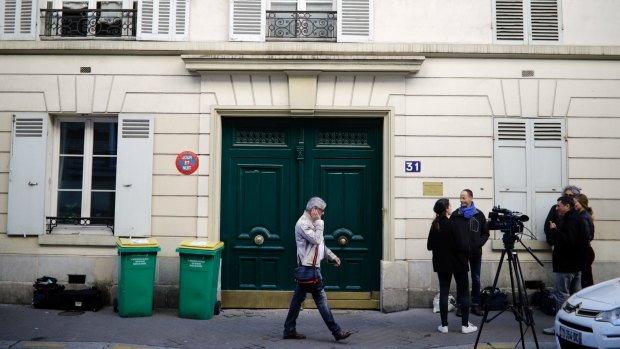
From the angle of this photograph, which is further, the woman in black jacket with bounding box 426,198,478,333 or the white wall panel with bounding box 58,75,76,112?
the white wall panel with bounding box 58,75,76,112

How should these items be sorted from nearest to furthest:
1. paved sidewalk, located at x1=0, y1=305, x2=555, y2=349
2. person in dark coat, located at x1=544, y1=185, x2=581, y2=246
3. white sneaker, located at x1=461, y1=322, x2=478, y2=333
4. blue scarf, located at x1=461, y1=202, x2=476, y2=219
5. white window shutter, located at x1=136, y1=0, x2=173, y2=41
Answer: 1. paved sidewalk, located at x1=0, y1=305, x2=555, y2=349
2. white sneaker, located at x1=461, y1=322, x2=478, y2=333
3. blue scarf, located at x1=461, y1=202, x2=476, y2=219
4. person in dark coat, located at x1=544, y1=185, x2=581, y2=246
5. white window shutter, located at x1=136, y1=0, x2=173, y2=41

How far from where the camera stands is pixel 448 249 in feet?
24.1

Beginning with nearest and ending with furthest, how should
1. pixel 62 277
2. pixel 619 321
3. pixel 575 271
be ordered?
pixel 619 321, pixel 575 271, pixel 62 277

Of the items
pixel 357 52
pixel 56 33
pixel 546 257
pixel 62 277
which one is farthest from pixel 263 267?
pixel 56 33

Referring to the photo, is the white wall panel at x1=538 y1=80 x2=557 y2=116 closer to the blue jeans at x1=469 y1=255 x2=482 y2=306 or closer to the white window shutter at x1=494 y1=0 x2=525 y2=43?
the white window shutter at x1=494 y1=0 x2=525 y2=43

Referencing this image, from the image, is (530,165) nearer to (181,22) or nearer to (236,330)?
(236,330)

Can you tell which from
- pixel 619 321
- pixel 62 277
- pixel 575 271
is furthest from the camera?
pixel 62 277

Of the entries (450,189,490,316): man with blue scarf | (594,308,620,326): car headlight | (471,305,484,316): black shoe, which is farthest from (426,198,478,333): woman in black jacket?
(594,308,620,326): car headlight

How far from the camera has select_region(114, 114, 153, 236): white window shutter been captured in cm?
895

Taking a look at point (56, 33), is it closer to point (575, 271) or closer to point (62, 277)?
point (62, 277)

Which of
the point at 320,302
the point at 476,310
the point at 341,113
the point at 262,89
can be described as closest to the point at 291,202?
the point at 341,113

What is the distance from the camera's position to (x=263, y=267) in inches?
361

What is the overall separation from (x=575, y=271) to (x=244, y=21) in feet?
20.0

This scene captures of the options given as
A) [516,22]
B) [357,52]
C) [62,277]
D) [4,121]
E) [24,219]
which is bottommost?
[62,277]
